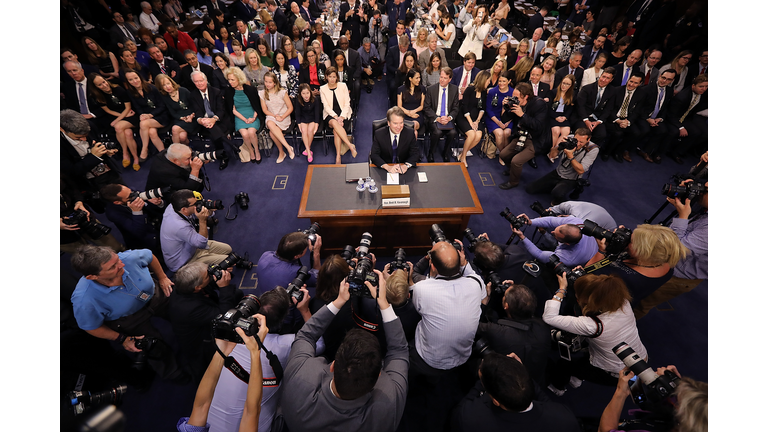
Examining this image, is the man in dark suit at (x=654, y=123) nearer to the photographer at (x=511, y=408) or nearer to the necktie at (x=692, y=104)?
the necktie at (x=692, y=104)

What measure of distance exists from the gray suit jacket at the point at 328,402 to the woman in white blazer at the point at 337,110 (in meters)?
3.88

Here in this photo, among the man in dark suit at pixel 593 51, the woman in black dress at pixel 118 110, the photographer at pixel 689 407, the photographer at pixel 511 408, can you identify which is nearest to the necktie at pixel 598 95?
Result: the man in dark suit at pixel 593 51

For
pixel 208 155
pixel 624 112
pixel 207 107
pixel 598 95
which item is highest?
pixel 598 95

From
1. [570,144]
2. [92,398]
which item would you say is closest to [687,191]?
[570,144]

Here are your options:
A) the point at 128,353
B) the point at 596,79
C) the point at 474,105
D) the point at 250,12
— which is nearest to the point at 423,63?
the point at 474,105

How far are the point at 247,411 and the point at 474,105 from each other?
198 inches

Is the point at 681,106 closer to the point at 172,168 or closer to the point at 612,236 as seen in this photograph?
the point at 612,236

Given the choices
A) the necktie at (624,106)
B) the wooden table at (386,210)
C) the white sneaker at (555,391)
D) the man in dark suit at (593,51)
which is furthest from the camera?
the man in dark suit at (593,51)

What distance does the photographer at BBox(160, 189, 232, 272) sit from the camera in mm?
2811

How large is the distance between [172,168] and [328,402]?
10.4 feet

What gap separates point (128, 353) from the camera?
2.81 metres

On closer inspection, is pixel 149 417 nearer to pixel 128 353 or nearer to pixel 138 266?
pixel 128 353

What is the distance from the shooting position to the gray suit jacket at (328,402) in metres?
1.55

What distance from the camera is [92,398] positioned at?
178 centimetres
